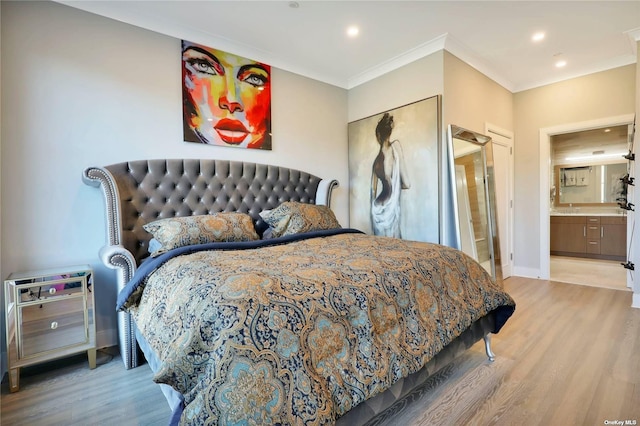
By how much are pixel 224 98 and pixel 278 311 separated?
2.65m

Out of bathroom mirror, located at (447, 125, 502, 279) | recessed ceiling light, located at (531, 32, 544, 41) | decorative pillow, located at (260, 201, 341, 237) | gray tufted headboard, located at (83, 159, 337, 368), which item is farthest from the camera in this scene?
bathroom mirror, located at (447, 125, 502, 279)

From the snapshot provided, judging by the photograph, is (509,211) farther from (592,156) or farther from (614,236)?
(592,156)

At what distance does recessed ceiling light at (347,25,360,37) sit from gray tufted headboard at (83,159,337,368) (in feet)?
5.07

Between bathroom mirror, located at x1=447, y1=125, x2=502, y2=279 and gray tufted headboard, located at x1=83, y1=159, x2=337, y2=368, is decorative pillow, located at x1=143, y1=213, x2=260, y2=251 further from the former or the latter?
bathroom mirror, located at x1=447, y1=125, x2=502, y2=279

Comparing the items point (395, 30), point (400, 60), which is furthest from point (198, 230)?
point (400, 60)

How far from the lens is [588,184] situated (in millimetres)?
5797

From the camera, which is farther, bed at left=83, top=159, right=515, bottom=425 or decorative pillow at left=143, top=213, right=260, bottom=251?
decorative pillow at left=143, top=213, right=260, bottom=251

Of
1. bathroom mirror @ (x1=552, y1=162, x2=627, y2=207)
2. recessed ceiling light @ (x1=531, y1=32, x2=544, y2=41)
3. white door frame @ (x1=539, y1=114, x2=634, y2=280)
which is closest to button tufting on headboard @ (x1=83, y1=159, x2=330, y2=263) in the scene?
recessed ceiling light @ (x1=531, y1=32, x2=544, y2=41)

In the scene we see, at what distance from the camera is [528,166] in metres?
4.31

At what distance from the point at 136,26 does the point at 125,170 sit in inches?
50.1

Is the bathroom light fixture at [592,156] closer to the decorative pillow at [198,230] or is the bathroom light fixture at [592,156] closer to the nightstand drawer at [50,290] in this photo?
the decorative pillow at [198,230]

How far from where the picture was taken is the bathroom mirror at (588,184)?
216 inches

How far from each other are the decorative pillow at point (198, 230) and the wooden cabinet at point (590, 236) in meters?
6.15

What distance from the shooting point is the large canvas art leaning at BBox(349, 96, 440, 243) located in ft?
10.6
